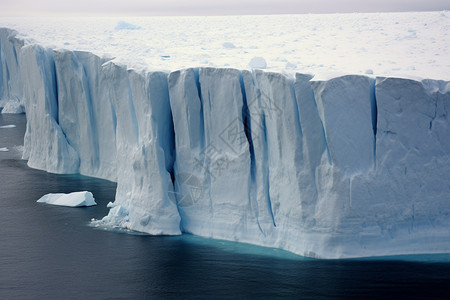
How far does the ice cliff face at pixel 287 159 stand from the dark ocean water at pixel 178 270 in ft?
1.13

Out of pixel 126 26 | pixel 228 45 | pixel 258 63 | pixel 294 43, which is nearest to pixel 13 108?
pixel 126 26

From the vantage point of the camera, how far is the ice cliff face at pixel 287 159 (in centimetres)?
943

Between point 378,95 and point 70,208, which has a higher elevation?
point 378,95

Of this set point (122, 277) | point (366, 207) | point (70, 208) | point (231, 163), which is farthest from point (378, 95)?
point (70, 208)

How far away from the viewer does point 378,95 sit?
943cm

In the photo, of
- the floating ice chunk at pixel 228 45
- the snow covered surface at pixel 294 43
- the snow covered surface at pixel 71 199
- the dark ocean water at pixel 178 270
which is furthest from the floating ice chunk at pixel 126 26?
the dark ocean water at pixel 178 270

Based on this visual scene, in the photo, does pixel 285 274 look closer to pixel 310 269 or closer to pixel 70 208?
pixel 310 269

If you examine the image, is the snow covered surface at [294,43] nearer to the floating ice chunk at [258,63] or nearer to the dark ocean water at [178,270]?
the floating ice chunk at [258,63]

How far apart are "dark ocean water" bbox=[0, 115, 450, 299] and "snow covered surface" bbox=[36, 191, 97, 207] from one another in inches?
41.8

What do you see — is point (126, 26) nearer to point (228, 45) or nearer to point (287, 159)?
point (228, 45)

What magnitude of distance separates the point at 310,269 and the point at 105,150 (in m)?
6.35

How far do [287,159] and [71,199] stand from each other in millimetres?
4769

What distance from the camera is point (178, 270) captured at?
376 inches

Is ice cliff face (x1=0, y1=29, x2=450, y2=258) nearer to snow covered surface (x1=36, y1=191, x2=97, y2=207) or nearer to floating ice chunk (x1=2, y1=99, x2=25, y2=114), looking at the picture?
snow covered surface (x1=36, y1=191, x2=97, y2=207)
